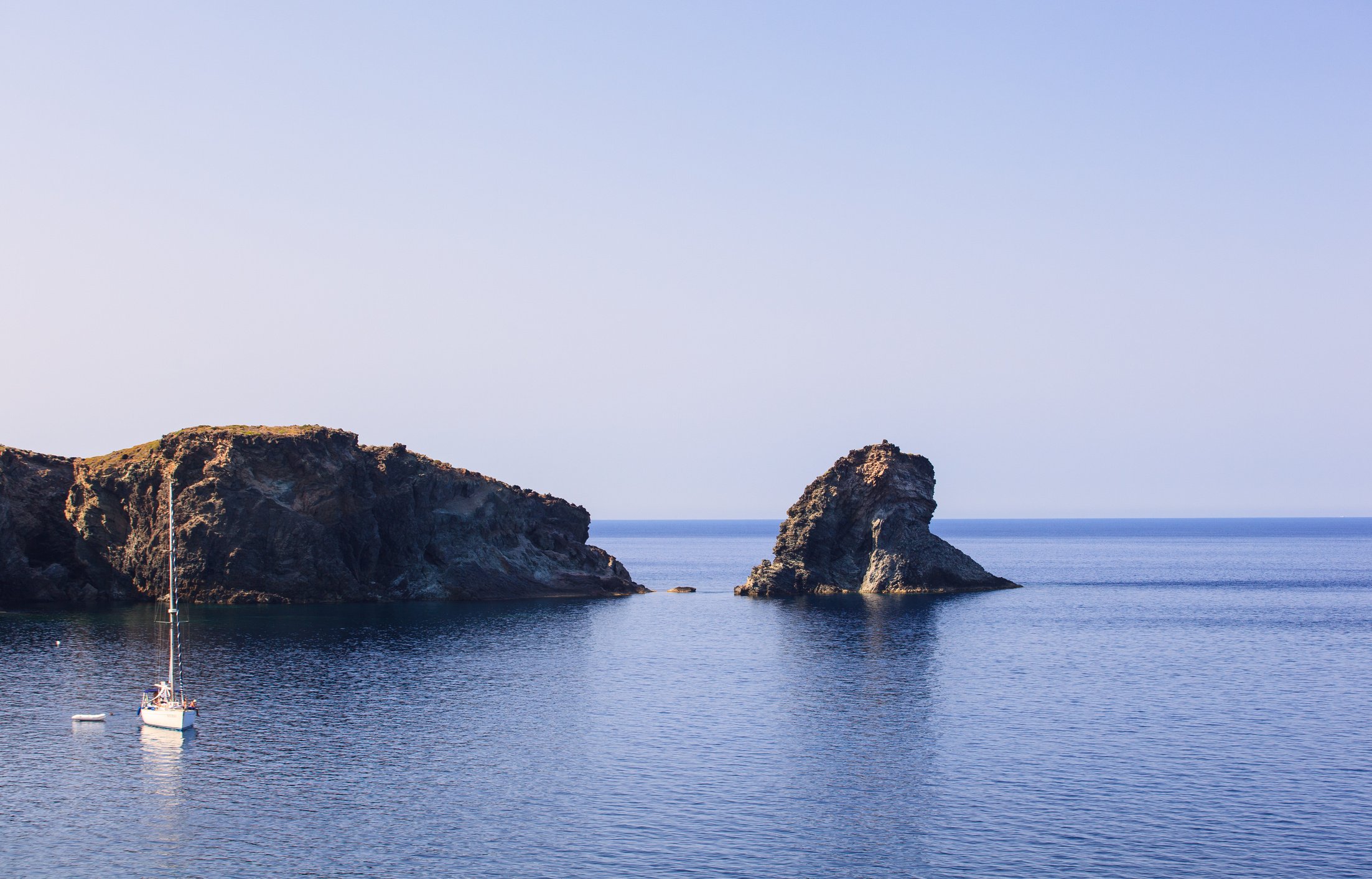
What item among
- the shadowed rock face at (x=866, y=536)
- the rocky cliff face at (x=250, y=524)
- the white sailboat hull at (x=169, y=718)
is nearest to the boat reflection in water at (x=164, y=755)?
the white sailboat hull at (x=169, y=718)

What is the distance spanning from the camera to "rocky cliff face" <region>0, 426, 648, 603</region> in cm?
14125

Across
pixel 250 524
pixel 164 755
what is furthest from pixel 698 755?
pixel 250 524

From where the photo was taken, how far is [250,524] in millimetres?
142125

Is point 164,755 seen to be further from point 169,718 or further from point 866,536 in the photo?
point 866,536

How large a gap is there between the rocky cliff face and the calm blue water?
26.1 metres

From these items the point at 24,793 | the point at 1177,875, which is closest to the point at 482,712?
the point at 24,793

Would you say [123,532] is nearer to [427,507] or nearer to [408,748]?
[427,507]

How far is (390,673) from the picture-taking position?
90.5m

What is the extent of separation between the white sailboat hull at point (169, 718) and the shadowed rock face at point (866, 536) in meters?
99.7

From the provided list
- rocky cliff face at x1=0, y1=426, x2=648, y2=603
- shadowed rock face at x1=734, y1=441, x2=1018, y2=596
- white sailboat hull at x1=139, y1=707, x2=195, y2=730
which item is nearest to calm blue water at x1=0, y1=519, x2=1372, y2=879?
white sailboat hull at x1=139, y1=707, x2=195, y2=730

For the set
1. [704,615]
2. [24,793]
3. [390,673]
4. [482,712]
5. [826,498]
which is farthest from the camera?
[826,498]

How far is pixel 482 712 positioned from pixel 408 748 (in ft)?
35.3

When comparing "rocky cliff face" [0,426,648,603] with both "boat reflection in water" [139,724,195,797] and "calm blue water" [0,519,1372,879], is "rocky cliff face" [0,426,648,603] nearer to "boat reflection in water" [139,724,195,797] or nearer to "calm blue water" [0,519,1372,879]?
"calm blue water" [0,519,1372,879]

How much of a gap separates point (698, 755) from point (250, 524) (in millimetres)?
95617
